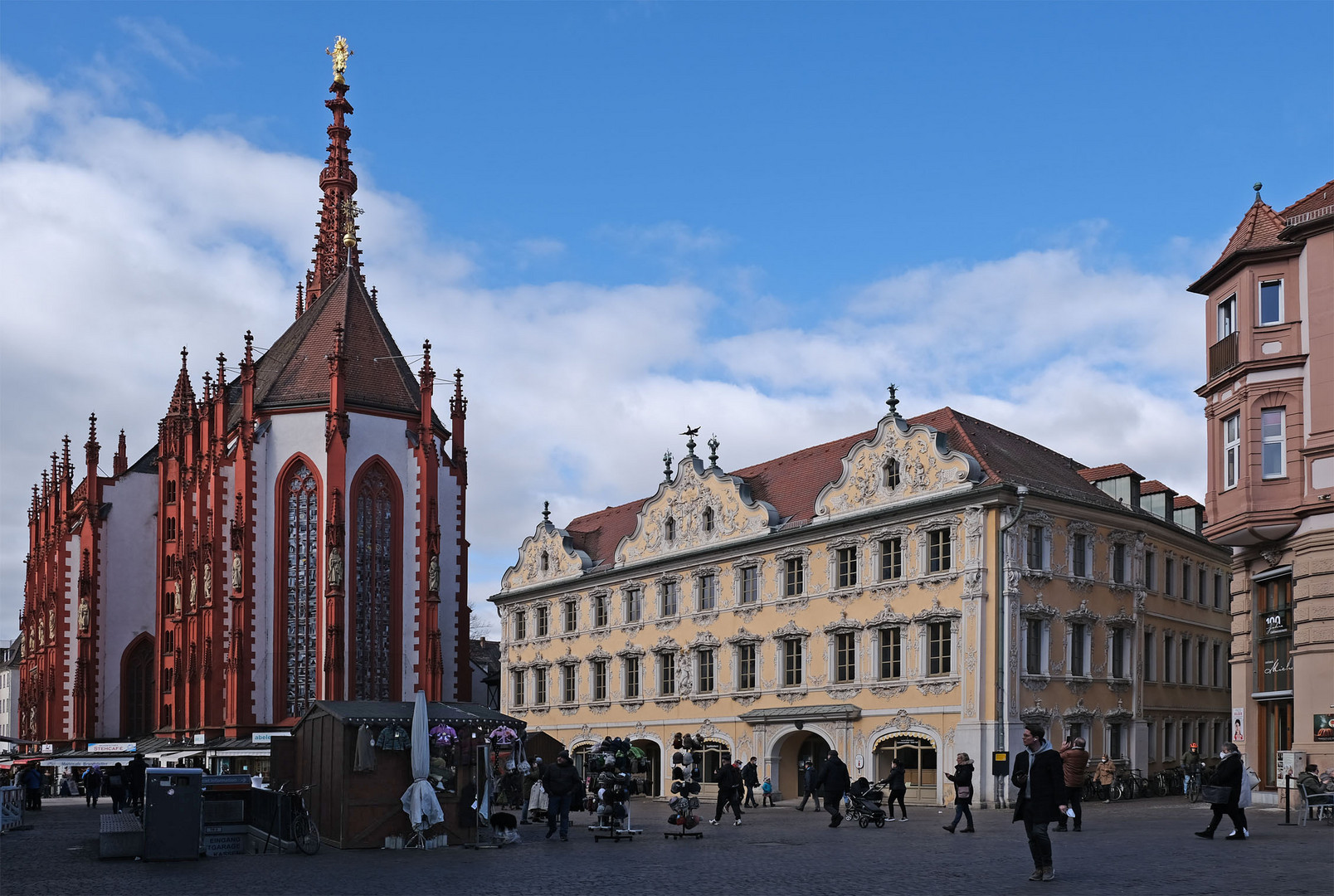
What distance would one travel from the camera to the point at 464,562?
63969mm

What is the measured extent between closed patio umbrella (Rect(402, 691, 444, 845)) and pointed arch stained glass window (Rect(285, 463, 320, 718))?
34.9 meters

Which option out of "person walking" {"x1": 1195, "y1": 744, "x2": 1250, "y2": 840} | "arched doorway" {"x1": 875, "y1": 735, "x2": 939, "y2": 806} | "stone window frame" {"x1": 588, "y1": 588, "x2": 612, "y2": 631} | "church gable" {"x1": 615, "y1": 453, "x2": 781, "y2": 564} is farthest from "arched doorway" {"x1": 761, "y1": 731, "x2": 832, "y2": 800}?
"person walking" {"x1": 1195, "y1": 744, "x2": 1250, "y2": 840}

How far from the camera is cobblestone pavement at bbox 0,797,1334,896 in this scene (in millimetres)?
16797

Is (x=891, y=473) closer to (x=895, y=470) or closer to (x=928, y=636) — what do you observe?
(x=895, y=470)

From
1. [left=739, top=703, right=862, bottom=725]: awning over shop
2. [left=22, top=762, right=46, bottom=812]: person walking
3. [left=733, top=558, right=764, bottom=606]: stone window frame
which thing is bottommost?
[left=22, top=762, right=46, bottom=812]: person walking

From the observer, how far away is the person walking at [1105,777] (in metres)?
42.4

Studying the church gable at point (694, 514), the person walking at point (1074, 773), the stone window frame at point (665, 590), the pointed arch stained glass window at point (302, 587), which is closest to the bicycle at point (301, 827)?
the person walking at point (1074, 773)

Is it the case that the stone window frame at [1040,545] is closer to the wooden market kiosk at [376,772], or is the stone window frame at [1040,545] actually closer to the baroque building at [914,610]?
the baroque building at [914,610]

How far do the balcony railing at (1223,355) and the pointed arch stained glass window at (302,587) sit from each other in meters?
35.8

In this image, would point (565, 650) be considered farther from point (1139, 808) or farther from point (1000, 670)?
point (1139, 808)

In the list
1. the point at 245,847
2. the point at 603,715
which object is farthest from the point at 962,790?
the point at 603,715

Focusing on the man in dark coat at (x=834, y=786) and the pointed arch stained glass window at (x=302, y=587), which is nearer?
the man in dark coat at (x=834, y=786)

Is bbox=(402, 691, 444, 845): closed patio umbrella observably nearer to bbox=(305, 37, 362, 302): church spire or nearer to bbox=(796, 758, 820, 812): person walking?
bbox=(796, 758, 820, 812): person walking

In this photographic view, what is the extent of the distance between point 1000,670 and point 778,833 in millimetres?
15581
